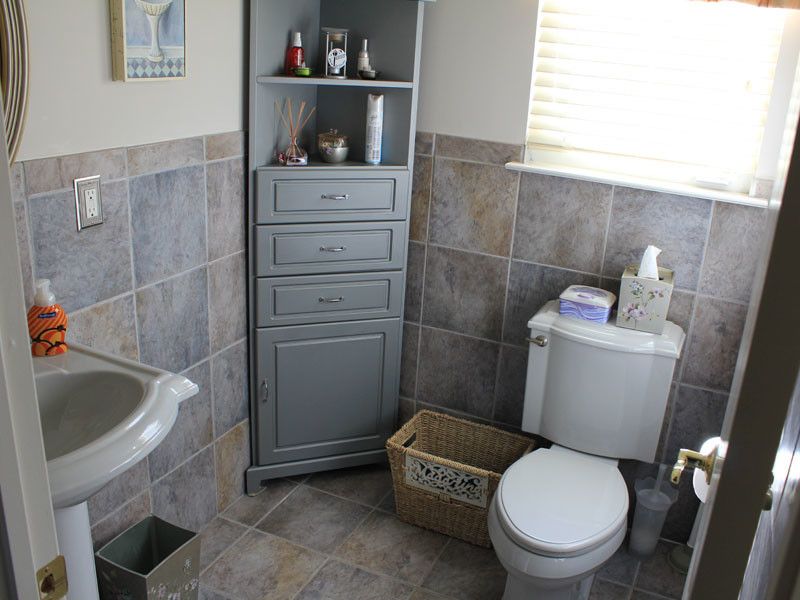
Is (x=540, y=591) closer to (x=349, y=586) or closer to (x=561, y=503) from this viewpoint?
(x=561, y=503)

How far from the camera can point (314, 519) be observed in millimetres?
2748

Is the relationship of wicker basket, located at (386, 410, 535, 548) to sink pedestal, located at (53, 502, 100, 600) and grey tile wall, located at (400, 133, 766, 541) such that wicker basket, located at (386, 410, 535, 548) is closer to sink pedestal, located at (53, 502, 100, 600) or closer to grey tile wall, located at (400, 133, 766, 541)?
grey tile wall, located at (400, 133, 766, 541)

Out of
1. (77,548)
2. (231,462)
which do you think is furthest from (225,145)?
(77,548)

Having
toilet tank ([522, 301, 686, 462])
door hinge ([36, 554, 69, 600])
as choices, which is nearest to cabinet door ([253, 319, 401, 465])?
toilet tank ([522, 301, 686, 462])

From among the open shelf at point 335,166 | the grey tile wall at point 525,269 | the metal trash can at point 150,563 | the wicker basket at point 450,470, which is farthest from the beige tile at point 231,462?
the open shelf at point 335,166

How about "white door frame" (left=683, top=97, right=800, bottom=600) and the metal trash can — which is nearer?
"white door frame" (left=683, top=97, right=800, bottom=600)

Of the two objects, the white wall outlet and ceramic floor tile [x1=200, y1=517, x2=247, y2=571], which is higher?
the white wall outlet

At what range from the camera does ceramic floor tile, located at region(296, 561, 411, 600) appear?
7.85ft

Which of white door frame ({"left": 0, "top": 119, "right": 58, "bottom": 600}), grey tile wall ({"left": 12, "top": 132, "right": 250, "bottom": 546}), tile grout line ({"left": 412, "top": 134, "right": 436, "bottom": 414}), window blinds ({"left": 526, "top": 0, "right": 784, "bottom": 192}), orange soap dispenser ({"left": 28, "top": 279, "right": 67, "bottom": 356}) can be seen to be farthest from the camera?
tile grout line ({"left": 412, "top": 134, "right": 436, "bottom": 414})

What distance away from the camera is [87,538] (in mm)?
1662

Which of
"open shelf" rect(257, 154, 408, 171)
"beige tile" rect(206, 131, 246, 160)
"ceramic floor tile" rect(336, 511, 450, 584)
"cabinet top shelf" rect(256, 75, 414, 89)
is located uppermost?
"cabinet top shelf" rect(256, 75, 414, 89)

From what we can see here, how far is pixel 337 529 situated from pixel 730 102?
191 cm

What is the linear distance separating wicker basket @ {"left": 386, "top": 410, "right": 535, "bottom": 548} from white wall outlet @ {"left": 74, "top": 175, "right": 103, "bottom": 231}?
1.27 meters

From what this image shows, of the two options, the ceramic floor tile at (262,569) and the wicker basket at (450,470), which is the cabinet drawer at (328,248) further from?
the ceramic floor tile at (262,569)
